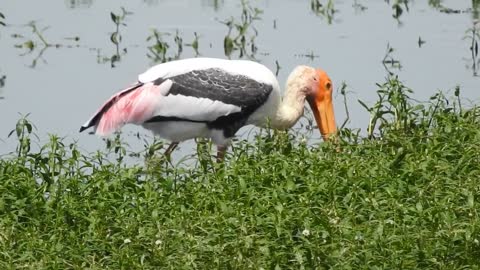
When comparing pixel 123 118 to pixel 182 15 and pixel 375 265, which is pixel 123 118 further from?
pixel 182 15

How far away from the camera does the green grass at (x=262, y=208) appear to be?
6.96m

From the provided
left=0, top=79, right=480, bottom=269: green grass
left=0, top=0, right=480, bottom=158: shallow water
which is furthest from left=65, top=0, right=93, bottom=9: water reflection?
left=0, top=79, right=480, bottom=269: green grass

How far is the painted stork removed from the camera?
921cm

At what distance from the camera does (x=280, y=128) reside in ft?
32.1

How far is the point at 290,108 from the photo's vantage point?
32.4 feet

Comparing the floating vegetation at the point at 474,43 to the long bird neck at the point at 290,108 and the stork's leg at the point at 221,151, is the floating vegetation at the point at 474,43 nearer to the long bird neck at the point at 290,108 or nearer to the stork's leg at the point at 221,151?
the long bird neck at the point at 290,108

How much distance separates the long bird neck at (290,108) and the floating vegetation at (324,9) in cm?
425

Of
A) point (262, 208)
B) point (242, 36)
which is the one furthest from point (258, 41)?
point (262, 208)

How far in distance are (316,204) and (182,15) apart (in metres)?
7.01

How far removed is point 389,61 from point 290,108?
305 centimetres

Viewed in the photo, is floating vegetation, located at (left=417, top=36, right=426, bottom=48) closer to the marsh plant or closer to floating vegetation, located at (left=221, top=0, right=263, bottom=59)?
floating vegetation, located at (left=221, top=0, right=263, bottom=59)

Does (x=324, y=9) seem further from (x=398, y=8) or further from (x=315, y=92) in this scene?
(x=315, y=92)

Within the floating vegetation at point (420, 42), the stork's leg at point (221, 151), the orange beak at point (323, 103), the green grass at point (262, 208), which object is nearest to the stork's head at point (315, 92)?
the orange beak at point (323, 103)

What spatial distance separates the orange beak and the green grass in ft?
4.14
